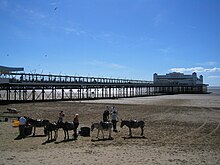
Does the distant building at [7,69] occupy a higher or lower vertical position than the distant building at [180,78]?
lower

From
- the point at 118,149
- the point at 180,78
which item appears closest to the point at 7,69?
the point at 118,149

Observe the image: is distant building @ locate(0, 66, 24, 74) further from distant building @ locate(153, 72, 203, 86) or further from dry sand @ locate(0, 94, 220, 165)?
distant building @ locate(153, 72, 203, 86)

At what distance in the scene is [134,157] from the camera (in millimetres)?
11328

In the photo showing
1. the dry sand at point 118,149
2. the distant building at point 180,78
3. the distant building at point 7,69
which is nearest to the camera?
the dry sand at point 118,149

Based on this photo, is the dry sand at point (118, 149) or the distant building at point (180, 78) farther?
the distant building at point (180, 78)

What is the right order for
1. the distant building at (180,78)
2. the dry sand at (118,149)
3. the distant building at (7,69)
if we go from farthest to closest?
1. the distant building at (180,78)
2. the distant building at (7,69)
3. the dry sand at (118,149)

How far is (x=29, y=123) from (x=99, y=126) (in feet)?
14.5

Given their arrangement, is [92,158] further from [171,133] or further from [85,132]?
[171,133]

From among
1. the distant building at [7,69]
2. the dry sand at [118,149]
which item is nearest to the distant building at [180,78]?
the distant building at [7,69]

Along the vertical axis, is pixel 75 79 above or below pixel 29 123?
above

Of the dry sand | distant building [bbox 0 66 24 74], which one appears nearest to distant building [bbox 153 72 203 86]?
distant building [bbox 0 66 24 74]

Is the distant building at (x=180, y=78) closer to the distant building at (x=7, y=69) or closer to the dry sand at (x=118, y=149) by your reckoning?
the distant building at (x=7, y=69)

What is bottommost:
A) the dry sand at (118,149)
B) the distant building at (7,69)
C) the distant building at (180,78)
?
the dry sand at (118,149)

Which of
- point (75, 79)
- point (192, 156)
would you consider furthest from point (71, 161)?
point (75, 79)
